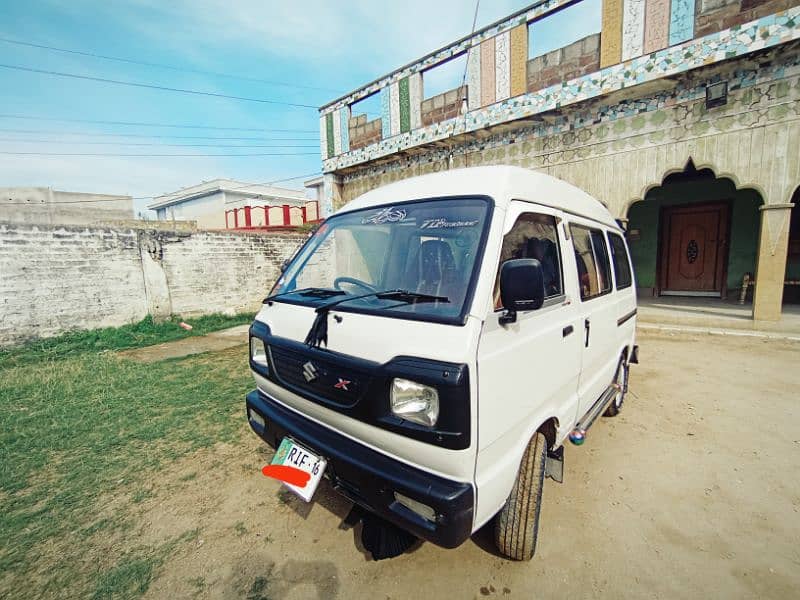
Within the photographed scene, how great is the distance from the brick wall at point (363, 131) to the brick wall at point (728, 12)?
7.20 metres

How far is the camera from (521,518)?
1987 millimetres

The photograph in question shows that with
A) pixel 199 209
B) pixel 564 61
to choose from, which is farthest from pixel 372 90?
pixel 199 209

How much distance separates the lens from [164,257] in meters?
8.25

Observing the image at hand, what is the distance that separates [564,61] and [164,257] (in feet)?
31.6

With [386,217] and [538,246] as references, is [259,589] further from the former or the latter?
[538,246]

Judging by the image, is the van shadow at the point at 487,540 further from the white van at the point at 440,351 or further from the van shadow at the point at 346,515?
the white van at the point at 440,351

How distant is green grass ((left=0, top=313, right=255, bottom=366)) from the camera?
6.21 meters

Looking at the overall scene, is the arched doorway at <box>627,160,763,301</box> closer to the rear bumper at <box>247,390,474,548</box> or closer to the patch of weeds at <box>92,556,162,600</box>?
the rear bumper at <box>247,390,474,548</box>

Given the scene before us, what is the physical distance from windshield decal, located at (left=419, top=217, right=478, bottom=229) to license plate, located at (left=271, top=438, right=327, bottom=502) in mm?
1424

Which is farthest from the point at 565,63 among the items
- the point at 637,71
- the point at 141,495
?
the point at 141,495

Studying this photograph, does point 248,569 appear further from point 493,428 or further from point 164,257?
point 164,257

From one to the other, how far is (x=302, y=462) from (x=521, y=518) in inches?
48.9

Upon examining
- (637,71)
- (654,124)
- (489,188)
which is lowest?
(489,188)

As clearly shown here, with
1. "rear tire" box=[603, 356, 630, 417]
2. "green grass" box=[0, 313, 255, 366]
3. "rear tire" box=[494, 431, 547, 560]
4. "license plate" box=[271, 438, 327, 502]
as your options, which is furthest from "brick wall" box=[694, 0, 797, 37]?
"green grass" box=[0, 313, 255, 366]
